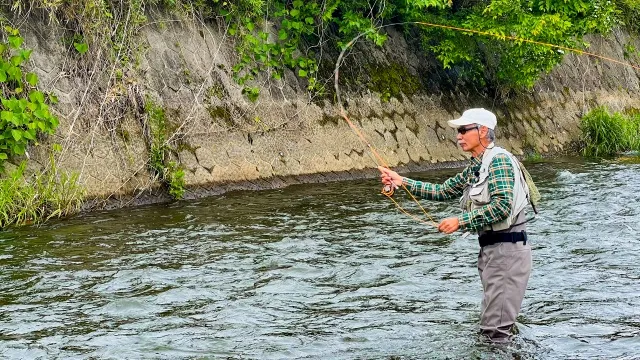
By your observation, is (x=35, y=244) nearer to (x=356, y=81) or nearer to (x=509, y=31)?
(x=356, y=81)

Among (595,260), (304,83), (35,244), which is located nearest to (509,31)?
(304,83)

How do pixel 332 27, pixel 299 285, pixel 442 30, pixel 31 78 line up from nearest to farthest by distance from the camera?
pixel 299 285 < pixel 31 78 < pixel 332 27 < pixel 442 30

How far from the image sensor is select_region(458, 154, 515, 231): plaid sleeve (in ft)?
22.0

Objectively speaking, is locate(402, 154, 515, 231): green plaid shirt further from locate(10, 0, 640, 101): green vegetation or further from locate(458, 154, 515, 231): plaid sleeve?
locate(10, 0, 640, 101): green vegetation

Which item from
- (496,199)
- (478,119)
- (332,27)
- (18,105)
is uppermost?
(332,27)

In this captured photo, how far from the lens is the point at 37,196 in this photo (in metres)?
11.8

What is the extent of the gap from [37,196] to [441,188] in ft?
20.2

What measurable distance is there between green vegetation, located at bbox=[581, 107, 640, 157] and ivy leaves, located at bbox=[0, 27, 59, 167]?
11.7 m

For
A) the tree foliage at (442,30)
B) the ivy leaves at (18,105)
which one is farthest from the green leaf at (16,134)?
the tree foliage at (442,30)

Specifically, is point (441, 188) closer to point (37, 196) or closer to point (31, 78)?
point (37, 196)

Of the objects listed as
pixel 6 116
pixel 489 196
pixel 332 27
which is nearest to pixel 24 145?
pixel 6 116

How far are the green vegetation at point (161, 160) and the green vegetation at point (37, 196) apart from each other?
1.30m

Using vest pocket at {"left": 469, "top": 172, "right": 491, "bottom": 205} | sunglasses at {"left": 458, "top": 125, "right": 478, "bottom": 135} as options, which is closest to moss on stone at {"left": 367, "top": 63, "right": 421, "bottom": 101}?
sunglasses at {"left": 458, "top": 125, "right": 478, "bottom": 135}

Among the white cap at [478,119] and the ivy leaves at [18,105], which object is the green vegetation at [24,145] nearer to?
the ivy leaves at [18,105]
